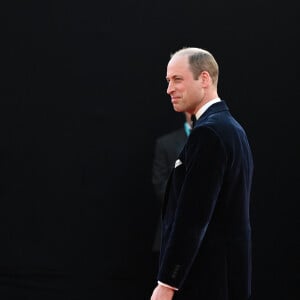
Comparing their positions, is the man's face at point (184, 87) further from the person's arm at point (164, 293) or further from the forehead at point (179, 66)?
the person's arm at point (164, 293)

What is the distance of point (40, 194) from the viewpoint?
13.6 feet

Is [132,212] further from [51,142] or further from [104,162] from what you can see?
[51,142]

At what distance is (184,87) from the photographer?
235 cm

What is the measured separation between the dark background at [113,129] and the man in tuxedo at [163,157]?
0.35 feet

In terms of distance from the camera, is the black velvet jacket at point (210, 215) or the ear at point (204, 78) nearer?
the black velvet jacket at point (210, 215)

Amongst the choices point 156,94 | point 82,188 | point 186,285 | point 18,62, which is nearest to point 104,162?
point 82,188

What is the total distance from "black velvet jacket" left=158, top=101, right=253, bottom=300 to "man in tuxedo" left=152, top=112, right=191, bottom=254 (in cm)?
178

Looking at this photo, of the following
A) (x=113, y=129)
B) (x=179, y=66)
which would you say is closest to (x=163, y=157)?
(x=113, y=129)

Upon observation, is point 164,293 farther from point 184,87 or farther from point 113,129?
point 113,129

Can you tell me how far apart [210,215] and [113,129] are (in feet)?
6.85

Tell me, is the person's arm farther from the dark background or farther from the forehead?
the dark background

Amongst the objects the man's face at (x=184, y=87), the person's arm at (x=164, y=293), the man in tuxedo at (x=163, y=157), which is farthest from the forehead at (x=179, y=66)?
the man in tuxedo at (x=163, y=157)

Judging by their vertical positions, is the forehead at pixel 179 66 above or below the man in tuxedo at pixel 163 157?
above

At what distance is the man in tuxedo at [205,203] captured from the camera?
85.5 inches
